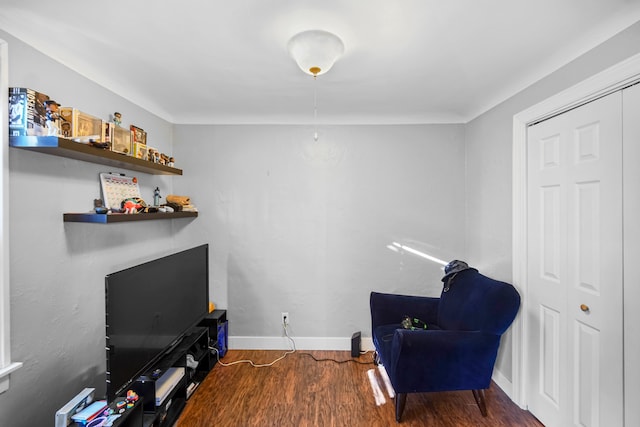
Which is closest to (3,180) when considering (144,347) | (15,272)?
(15,272)

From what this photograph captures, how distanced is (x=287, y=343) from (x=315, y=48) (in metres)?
2.72

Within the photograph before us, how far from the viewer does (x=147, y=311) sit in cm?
182

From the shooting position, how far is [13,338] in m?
1.43

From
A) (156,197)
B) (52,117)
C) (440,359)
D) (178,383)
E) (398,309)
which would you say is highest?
(52,117)

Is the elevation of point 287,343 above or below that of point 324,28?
below

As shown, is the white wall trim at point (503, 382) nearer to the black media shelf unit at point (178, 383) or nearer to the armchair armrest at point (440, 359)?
the armchair armrest at point (440, 359)

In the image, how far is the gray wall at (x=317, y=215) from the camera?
3016 mm

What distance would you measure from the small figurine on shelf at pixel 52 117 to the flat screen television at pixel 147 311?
783 mm

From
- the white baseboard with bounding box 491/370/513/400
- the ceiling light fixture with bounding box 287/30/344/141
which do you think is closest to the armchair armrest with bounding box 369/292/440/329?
the white baseboard with bounding box 491/370/513/400

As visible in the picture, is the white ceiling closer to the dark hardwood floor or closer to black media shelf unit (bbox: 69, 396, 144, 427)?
black media shelf unit (bbox: 69, 396, 144, 427)

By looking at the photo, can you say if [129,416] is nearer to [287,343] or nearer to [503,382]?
[287,343]

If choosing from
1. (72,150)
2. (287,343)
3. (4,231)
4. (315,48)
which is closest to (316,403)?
(287,343)

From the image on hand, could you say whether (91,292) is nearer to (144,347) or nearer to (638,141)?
(144,347)

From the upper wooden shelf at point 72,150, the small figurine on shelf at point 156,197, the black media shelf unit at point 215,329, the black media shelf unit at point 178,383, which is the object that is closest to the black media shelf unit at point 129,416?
the black media shelf unit at point 178,383
